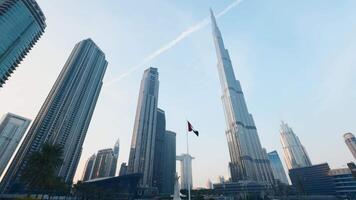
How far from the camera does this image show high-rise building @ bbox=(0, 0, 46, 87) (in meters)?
92.9

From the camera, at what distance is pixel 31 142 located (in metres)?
152

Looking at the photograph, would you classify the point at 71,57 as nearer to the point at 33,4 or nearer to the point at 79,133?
the point at 79,133

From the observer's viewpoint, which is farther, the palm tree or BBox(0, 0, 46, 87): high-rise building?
BBox(0, 0, 46, 87): high-rise building

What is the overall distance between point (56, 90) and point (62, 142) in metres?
46.6

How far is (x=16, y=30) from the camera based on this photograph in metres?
99.4

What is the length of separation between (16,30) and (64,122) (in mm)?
92612

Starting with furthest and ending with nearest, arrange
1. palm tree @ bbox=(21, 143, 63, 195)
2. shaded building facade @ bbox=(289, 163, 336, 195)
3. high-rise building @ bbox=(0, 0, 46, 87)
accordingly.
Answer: shaded building facade @ bbox=(289, 163, 336, 195) < high-rise building @ bbox=(0, 0, 46, 87) < palm tree @ bbox=(21, 143, 63, 195)

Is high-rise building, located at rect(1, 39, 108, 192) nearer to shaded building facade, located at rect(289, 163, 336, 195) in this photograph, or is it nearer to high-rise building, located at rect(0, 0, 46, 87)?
high-rise building, located at rect(0, 0, 46, 87)

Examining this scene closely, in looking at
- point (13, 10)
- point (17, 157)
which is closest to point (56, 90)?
point (17, 157)

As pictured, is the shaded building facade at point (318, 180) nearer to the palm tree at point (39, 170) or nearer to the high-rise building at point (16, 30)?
the palm tree at point (39, 170)

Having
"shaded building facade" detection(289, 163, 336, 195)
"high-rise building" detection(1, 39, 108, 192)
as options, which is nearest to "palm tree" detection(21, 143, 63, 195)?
"high-rise building" detection(1, 39, 108, 192)

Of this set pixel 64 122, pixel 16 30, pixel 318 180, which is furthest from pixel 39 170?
pixel 318 180

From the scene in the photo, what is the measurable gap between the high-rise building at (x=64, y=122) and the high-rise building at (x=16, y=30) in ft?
224

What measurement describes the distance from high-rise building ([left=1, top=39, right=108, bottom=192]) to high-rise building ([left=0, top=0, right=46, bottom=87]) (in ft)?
224
